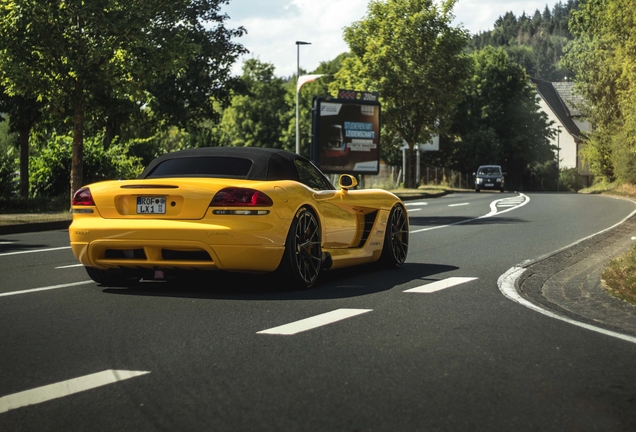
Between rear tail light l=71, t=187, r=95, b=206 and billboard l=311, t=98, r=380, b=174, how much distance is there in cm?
2966

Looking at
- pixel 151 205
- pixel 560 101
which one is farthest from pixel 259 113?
pixel 151 205

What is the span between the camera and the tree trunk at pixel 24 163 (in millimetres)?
28469

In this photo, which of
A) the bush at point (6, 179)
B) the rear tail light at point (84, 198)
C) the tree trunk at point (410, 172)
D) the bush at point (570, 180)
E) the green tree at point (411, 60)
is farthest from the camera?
the bush at point (570, 180)

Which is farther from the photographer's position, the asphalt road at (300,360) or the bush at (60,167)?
the bush at (60,167)

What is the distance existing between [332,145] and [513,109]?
1860 inches

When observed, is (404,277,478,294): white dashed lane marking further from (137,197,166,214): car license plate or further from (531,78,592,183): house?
(531,78,592,183): house

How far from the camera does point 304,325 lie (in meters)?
6.39

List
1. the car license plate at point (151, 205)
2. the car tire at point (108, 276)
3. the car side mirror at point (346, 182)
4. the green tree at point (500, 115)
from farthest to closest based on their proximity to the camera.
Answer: the green tree at point (500, 115) → the car side mirror at point (346, 182) → the car tire at point (108, 276) → the car license plate at point (151, 205)

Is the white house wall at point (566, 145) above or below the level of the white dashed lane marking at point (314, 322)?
above

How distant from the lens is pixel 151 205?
7938 millimetres

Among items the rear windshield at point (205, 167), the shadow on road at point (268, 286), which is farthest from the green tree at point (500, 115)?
the rear windshield at point (205, 167)

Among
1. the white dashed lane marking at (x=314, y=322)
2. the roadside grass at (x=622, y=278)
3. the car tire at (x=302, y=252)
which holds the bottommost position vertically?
the roadside grass at (x=622, y=278)

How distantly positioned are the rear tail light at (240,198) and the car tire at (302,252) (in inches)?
15.6

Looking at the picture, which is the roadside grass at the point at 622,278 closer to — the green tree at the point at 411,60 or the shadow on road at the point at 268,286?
the shadow on road at the point at 268,286
